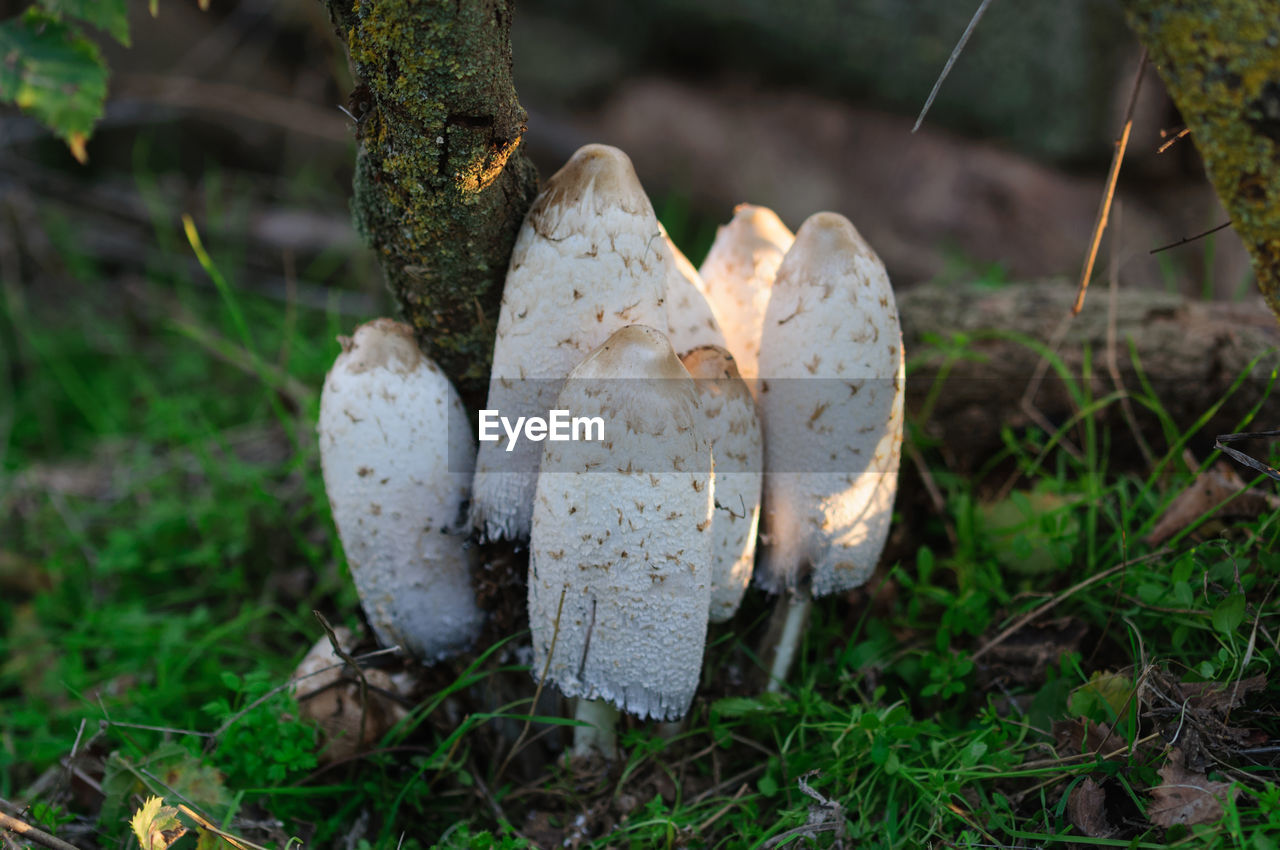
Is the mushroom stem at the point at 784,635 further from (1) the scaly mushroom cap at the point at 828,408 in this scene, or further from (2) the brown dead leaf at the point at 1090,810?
(2) the brown dead leaf at the point at 1090,810

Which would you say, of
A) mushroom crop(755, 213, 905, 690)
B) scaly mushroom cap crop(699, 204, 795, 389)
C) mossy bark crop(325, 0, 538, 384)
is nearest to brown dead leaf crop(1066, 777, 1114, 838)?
mushroom crop(755, 213, 905, 690)

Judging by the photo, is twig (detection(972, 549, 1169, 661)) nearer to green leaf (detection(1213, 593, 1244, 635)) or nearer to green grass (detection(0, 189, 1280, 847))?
green grass (detection(0, 189, 1280, 847))

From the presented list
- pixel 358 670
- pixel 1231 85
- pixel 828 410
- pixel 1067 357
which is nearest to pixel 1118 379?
pixel 1067 357

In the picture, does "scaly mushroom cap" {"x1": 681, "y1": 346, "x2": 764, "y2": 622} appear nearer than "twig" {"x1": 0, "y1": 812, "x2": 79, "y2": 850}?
No

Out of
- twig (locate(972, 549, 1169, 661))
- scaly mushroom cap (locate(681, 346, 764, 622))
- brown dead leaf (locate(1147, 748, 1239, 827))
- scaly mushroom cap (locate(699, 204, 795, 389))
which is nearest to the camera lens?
brown dead leaf (locate(1147, 748, 1239, 827))

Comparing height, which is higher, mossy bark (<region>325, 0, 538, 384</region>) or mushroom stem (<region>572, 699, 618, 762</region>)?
mossy bark (<region>325, 0, 538, 384</region>)

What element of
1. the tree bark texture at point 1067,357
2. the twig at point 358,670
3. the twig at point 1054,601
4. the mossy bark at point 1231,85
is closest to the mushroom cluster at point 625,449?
the twig at point 358,670

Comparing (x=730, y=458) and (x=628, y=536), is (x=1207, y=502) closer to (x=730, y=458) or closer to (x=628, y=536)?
(x=730, y=458)

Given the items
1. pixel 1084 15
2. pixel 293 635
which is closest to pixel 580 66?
pixel 1084 15
